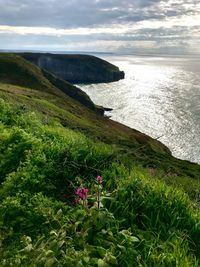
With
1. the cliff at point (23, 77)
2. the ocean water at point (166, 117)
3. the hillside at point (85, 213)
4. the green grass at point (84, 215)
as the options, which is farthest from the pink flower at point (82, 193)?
the cliff at point (23, 77)

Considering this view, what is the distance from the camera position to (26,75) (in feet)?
383

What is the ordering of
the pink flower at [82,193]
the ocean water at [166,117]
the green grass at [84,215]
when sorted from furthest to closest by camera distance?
the ocean water at [166,117] → the pink flower at [82,193] → the green grass at [84,215]

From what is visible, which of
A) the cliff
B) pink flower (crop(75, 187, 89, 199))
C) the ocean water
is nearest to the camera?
pink flower (crop(75, 187, 89, 199))

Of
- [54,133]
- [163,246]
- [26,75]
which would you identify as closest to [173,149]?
[26,75]

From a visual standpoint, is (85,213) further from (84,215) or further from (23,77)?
(23,77)

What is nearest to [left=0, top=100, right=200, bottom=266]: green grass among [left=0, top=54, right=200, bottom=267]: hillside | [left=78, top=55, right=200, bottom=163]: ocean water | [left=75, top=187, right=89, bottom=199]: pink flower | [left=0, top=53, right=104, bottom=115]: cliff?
[left=0, top=54, right=200, bottom=267]: hillside

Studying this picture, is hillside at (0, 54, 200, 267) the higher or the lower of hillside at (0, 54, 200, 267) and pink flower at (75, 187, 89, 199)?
the lower

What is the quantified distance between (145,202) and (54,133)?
19.6 ft

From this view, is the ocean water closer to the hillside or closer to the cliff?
the cliff

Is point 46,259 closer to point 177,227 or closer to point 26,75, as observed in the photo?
point 177,227

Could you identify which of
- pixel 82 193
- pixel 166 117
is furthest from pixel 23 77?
pixel 82 193

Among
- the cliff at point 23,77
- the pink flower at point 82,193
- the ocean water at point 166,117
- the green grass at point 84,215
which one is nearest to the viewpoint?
the green grass at point 84,215

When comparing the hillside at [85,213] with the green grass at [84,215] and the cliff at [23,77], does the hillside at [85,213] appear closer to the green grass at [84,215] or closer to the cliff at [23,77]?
the green grass at [84,215]

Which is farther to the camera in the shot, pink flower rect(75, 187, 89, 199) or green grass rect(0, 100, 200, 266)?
pink flower rect(75, 187, 89, 199)
